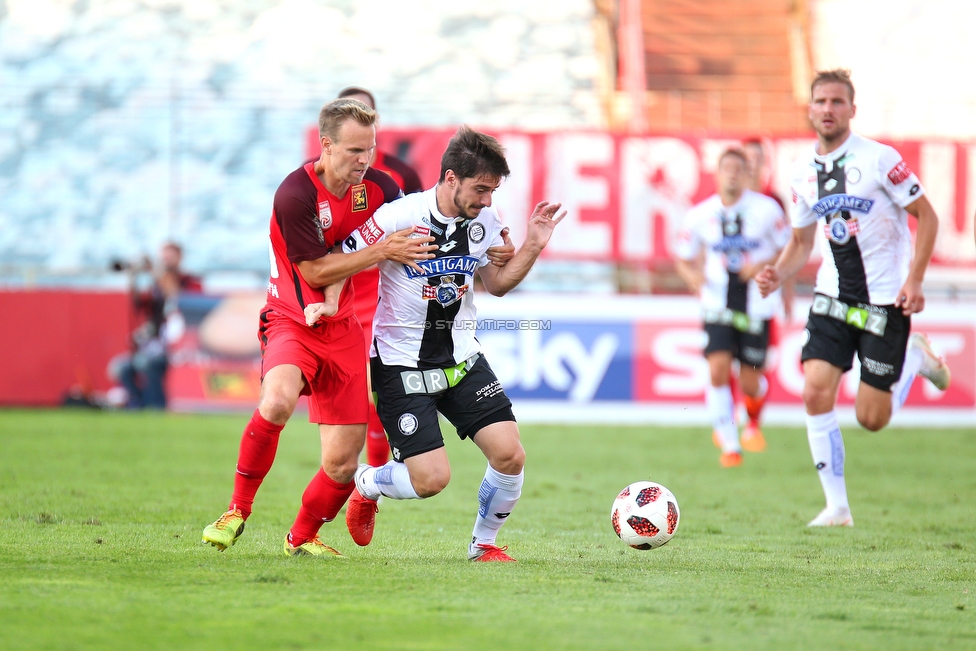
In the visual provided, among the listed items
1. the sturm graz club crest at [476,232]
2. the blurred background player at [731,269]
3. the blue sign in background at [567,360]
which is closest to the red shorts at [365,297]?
the sturm graz club crest at [476,232]

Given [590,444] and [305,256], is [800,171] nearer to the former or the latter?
[305,256]

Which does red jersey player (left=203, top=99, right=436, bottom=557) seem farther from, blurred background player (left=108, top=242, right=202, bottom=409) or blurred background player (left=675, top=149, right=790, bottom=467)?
blurred background player (left=108, top=242, right=202, bottom=409)

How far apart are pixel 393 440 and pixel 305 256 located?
36.5 inches

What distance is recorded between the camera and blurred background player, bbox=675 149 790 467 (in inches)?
409

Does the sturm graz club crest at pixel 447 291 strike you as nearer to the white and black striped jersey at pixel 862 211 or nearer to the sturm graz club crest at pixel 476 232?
the sturm graz club crest at pixel 476 232

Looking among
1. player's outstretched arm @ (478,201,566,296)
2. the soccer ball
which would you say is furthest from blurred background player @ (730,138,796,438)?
player's outstretched arm @ (478,201,566,296)

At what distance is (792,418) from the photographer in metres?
13.9

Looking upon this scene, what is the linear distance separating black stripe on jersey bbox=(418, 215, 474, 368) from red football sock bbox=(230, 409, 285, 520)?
29.2 inches

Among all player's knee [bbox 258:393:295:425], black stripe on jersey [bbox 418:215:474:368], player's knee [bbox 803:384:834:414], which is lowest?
player's knee [bbox 803:384:834:414]

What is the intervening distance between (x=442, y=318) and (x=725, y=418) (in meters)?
5.59

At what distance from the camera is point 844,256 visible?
267 inches

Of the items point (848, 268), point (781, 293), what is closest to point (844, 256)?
point (848, 268)

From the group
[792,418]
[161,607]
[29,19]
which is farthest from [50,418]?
[29,19]

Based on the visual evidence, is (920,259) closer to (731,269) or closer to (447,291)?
(447,291)
